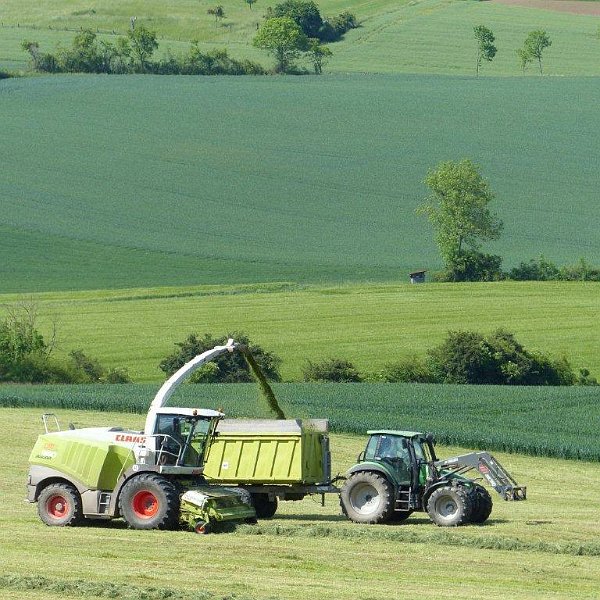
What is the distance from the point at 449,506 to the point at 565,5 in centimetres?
16011

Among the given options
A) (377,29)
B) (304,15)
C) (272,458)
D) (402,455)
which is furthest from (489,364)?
(377,29)

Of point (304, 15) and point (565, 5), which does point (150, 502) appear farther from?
point (565, 5)

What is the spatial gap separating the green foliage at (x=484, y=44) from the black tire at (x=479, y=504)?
133 m

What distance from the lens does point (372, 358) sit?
220 ft

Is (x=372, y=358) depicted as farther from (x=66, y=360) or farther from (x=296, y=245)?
(x=296, y=245)

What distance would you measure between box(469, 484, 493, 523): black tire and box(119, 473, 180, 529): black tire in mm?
5683

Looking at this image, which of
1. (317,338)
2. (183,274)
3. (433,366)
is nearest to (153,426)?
(433,366)

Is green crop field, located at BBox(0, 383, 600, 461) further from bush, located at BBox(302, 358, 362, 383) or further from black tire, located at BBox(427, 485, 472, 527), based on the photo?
black tire, located at BBox(427, 485, 472, 527)

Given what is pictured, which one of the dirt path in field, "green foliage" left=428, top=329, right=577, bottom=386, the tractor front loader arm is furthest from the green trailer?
the dirt path in field

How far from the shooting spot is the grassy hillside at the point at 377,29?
157875mm

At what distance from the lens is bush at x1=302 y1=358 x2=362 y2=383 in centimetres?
6203

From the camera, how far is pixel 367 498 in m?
27.4

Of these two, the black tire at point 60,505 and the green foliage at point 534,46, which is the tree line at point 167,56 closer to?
the green foliage at point 534,46

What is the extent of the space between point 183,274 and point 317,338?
19.3 meters
